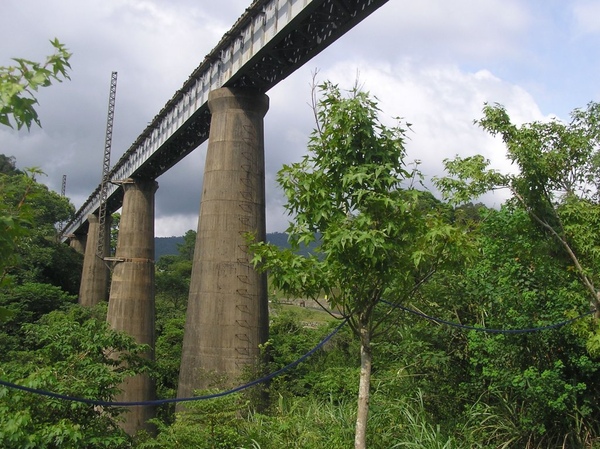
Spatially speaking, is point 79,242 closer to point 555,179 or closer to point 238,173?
point 238,173

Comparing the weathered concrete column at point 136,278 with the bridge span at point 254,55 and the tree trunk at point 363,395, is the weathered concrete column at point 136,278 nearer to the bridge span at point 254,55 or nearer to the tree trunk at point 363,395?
the bridge span at point 254,55

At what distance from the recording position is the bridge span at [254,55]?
1284cm

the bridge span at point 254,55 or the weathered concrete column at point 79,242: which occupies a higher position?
the weathered concrete column at point 79,242

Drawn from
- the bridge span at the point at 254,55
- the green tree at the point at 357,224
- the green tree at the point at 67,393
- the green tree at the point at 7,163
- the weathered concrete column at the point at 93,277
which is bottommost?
the green tree at the point at 67,393

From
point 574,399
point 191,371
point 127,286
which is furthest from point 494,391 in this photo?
point 127,286

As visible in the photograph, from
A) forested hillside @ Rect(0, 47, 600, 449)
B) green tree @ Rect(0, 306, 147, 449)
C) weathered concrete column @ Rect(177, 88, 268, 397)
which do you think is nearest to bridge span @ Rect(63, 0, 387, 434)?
weathered concrete column @ Rect(177, 88, 268, 397)

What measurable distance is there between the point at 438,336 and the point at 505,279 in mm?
2195

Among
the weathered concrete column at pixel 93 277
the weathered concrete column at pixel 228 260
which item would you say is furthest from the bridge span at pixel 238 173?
the weathered concrete column at pixel 93 277

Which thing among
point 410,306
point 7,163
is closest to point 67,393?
point 410,306

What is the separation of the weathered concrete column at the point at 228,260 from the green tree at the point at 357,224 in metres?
8.27

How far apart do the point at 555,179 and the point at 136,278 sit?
823 inches

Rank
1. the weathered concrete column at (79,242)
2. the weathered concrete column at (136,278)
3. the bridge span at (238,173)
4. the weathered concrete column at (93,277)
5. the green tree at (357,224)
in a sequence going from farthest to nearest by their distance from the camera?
the weathered concrete column at (79,242) → the weathered concrete column at (93,277) → the weathered concrete column at (136,278) → the bridge span at (238,173) → the green tree at (357,224)

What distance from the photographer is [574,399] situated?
8.77 m

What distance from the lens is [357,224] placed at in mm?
6219
